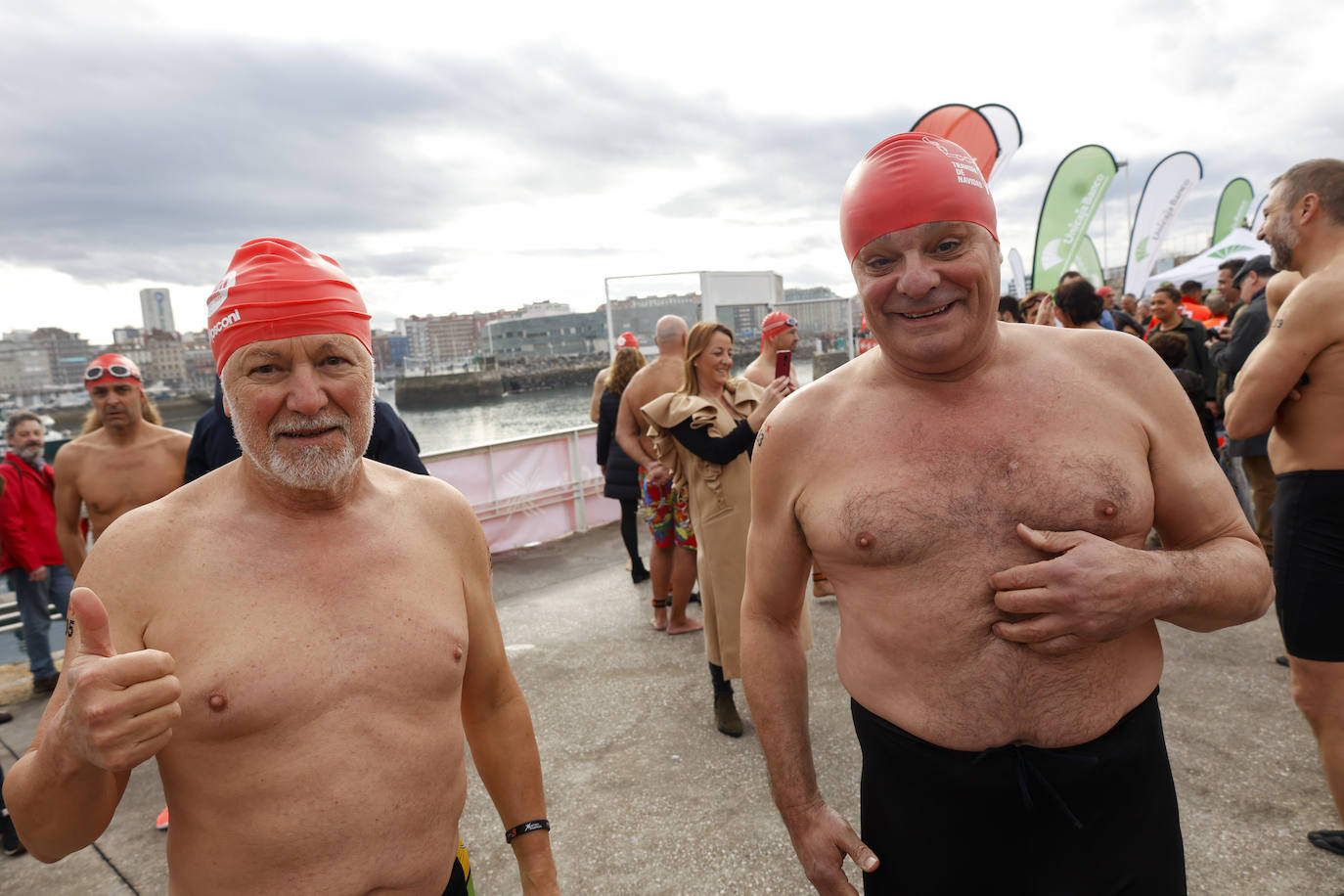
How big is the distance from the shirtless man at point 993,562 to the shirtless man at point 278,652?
2.69ft

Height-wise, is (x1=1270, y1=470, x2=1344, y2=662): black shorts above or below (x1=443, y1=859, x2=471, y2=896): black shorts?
above

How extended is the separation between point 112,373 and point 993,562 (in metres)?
4.37

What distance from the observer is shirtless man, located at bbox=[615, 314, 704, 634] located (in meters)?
4.69

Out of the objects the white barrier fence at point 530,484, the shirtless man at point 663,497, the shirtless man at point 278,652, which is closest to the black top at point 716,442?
the shirtless man at point 663,497

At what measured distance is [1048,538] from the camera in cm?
129

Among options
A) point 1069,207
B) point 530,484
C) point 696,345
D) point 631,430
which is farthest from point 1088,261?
point 696,345

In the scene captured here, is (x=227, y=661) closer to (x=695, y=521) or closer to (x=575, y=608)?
(x=695, y=521)

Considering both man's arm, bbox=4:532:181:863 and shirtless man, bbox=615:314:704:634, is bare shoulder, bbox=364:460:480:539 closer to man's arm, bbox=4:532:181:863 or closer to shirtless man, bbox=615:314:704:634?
man's arm, bbox=4:532:181:863

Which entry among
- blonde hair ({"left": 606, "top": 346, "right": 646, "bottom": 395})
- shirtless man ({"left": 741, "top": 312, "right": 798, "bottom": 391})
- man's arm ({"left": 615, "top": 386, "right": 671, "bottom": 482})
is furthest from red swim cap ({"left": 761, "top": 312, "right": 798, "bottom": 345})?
blonde hair ({"left": 606, "top": 346, "right": 646, "bottom": 395})

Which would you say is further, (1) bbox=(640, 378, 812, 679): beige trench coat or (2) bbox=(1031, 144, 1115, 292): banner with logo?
(2) bbox=(1031, 144, 1115, 292): banner with logo

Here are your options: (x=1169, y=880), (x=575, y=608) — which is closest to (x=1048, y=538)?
(x=1169, y=880)

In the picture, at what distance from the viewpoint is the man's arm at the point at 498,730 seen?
5.24 feet

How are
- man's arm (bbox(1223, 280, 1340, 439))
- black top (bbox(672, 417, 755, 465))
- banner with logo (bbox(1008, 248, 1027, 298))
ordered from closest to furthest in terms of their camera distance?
man's arm (bbox(1223, 280, 1340, 439))
black top (bbox(672, 417, 755, 465))
banner with logo (bbox(1008, 248, 1027, 298))

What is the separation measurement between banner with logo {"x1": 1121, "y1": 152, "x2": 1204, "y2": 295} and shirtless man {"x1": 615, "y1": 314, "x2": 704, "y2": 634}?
16632 millimetres
